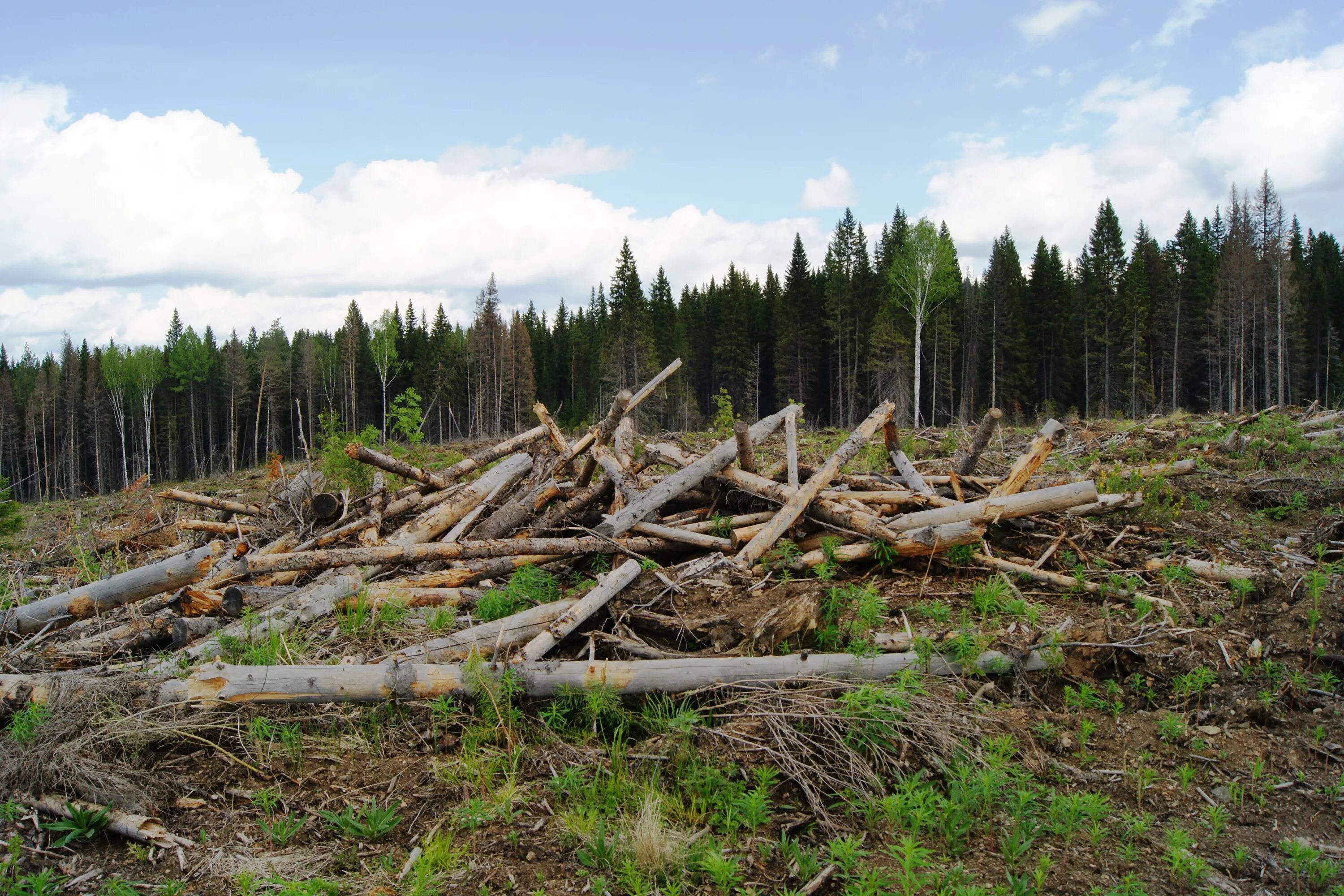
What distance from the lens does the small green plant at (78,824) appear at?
3.79 meters

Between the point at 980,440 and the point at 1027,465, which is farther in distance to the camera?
the point at 980,440

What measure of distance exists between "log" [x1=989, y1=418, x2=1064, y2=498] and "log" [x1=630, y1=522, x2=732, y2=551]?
274 cm

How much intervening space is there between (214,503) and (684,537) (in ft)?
21.0

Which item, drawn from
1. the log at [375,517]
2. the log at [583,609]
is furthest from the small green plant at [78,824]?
the log at [375,517]

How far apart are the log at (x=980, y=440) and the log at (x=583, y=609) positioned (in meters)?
4.22

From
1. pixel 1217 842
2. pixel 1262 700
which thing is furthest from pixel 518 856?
pixel 1262 700

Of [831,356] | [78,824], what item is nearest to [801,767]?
[78,824]

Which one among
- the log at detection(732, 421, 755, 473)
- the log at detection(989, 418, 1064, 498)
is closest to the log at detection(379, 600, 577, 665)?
the log at detection(732, 421, 755, 473)

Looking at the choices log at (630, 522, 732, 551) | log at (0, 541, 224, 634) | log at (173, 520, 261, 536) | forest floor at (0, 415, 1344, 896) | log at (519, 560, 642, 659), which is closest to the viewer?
forest floor at (0, 415, 1344, 896)

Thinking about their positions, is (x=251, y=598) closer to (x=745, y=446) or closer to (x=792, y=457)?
(x=745, y=446)

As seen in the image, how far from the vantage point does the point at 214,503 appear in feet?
30.8

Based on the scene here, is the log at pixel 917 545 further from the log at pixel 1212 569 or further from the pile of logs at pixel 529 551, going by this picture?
the log at pixel 1212 569

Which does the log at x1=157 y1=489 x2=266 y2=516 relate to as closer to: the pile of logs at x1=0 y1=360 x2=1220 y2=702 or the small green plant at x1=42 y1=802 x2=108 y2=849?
the pile of logs at x1=0 y1=360 x2=1220 y2=702

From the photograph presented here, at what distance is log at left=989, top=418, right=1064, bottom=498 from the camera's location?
24.1 ft
